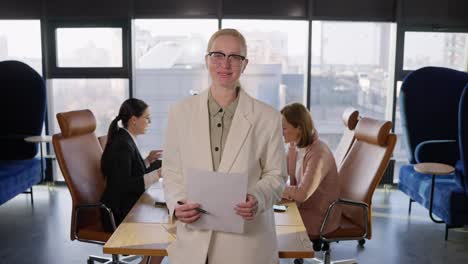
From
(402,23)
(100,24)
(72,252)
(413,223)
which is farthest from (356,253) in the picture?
(100,24)

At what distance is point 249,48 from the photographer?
5434 millimetres

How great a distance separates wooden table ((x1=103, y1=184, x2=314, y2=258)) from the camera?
185 cm

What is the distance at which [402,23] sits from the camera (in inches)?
210

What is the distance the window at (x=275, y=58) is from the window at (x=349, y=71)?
0.56ft

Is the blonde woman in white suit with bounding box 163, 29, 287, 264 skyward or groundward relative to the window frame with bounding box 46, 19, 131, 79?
groundward

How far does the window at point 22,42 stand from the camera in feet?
17.9

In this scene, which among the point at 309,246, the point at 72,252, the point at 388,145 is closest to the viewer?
the point at 309,246

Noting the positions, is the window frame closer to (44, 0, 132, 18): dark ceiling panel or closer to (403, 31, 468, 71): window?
(44, 0, 132, 18): dark ceiling panel

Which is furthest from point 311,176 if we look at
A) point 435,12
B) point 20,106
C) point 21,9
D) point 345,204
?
point 21,9

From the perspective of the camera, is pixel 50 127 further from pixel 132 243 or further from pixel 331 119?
pixel 132 243

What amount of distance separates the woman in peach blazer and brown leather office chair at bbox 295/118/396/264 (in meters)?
0.07

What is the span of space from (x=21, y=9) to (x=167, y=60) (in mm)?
1827

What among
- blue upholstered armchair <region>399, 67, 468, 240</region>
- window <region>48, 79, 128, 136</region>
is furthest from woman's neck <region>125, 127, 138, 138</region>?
blue upholstered armchair <region>399, 67, 468, 240</region>

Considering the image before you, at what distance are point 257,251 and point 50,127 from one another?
468 cm
